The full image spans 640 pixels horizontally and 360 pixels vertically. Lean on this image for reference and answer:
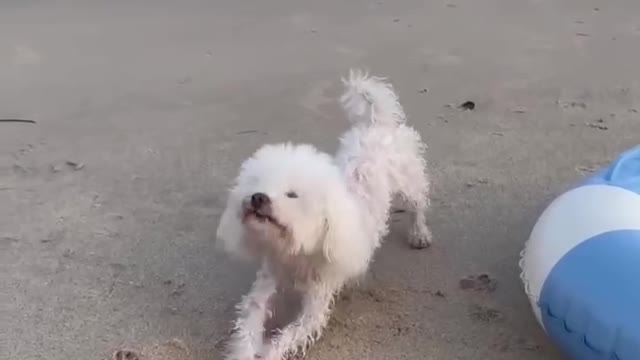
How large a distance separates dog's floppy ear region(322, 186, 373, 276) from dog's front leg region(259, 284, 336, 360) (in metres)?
0.12

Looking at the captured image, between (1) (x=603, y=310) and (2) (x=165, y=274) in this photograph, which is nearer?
(1) (x=603, y=310)

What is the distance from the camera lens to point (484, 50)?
5.30m

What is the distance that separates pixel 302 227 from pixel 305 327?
0.36 metres

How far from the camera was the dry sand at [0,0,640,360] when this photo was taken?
2902 mm

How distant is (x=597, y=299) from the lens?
2.27 meters

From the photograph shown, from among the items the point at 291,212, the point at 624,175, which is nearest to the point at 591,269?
the point at 624,175

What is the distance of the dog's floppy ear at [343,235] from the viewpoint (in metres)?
2.58

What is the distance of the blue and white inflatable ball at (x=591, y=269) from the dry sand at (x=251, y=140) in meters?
0.31

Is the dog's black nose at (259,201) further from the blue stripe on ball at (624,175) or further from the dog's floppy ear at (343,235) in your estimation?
the blue stripe on ball at (624,175)

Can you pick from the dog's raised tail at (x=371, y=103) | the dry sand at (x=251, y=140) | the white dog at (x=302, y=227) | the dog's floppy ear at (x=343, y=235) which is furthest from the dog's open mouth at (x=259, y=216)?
the dog's raised tail at (x=371, y=103)

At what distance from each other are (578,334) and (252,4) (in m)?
4.57

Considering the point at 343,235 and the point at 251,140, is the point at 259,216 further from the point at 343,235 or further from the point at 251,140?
the point at 251,140

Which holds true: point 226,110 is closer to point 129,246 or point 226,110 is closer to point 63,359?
point 129,246

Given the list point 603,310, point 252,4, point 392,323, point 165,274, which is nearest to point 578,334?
point 603,310
